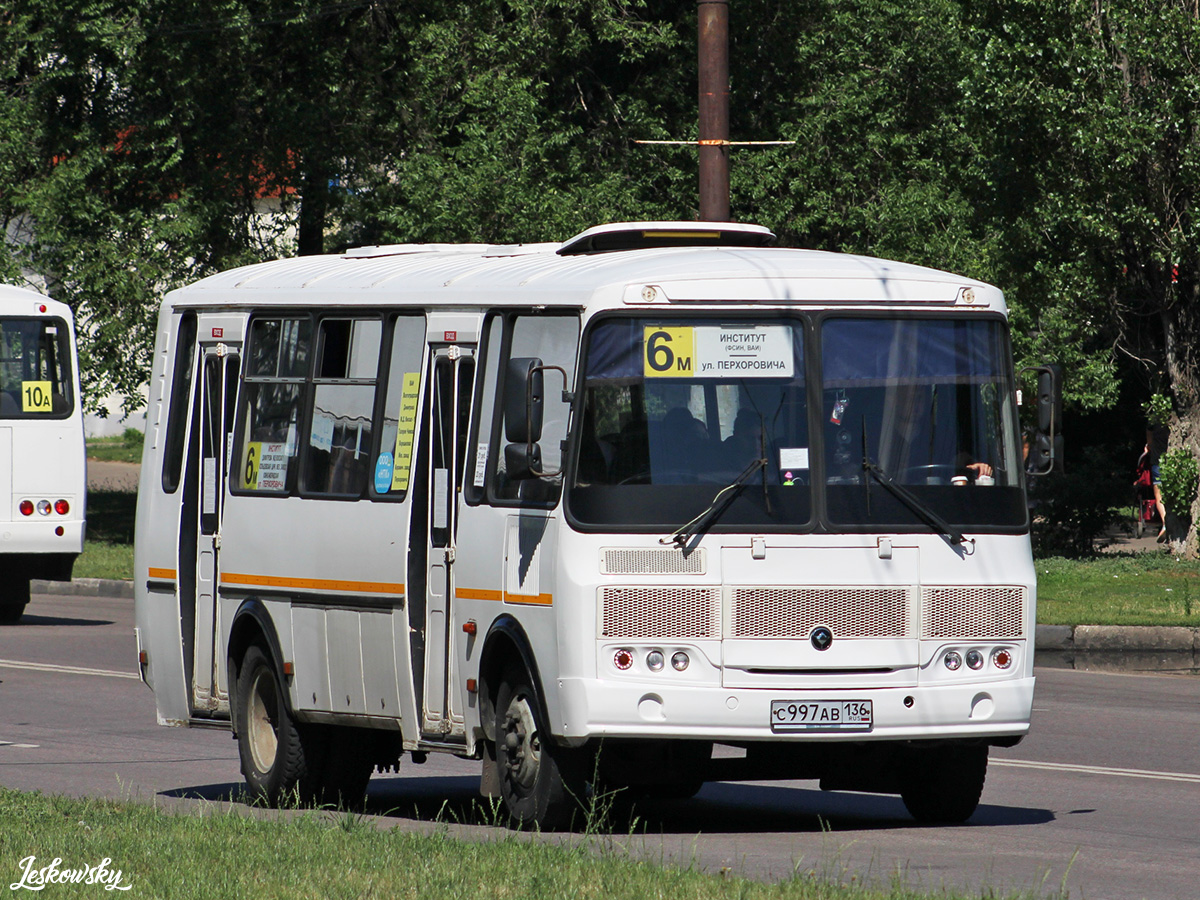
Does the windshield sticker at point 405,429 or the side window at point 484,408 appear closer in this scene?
the side window at point 484,408

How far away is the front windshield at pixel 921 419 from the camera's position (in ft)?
31.1

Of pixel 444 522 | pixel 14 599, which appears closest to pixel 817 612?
pixel 444 522

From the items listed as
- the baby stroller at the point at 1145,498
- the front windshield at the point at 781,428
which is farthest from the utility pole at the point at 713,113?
the baby stroller at the point at 1145,498

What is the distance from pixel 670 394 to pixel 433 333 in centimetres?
147

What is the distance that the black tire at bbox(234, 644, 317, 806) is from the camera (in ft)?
35.3

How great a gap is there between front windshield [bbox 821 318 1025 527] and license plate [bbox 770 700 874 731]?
78cm

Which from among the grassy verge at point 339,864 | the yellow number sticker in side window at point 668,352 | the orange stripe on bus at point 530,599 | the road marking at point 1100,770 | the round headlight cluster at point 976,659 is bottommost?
the road marking at point 1100,770

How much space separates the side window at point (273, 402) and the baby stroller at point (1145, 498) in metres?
25.5

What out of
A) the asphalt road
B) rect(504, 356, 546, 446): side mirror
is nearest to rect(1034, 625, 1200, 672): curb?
the asphalt road

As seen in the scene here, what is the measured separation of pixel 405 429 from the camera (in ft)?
33.9

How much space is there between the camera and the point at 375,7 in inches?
1252

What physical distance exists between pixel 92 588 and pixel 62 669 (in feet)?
30.0

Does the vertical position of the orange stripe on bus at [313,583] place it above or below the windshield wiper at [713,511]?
below

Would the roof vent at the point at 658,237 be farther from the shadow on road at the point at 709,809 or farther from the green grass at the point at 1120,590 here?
the green grass at the point at 1120,590
